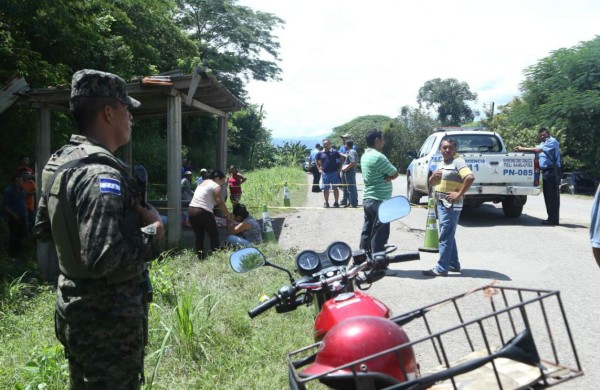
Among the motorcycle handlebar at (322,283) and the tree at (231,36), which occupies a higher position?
the tree at (231,36)

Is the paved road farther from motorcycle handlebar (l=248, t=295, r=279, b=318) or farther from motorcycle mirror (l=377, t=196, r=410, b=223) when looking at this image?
motorcycle handlebar (l=248, t=295, r=279, b=318)

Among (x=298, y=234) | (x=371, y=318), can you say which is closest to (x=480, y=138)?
(x=298, y=234)

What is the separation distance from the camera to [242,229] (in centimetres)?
916

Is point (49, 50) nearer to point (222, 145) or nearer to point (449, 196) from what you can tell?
point (222, 145)

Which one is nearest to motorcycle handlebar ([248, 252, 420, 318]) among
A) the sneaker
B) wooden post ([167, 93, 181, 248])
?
the sneaker

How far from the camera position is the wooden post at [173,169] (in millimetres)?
8656

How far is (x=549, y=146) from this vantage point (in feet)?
34.8

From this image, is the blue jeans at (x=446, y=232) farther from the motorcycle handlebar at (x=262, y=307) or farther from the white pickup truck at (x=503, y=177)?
the motorcycle handlebar at (x=262, y=307)

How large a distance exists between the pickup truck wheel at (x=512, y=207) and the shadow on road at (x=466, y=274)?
16.2 feet

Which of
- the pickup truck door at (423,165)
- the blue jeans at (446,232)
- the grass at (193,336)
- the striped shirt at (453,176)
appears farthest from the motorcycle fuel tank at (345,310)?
the pickup truck door at (423,165)

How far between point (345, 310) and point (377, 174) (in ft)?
15.1

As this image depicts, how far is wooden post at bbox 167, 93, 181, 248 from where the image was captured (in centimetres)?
866

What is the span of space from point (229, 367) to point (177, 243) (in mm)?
4846

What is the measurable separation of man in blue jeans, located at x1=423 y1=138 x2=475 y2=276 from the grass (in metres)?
2.08
